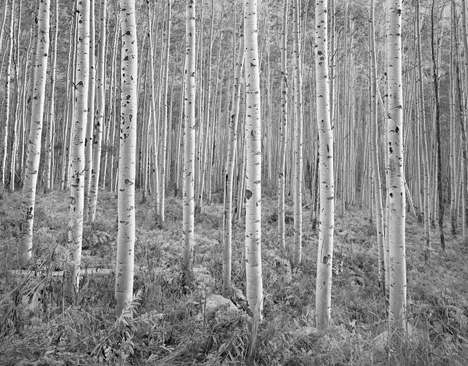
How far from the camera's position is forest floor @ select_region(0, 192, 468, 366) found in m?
2.63

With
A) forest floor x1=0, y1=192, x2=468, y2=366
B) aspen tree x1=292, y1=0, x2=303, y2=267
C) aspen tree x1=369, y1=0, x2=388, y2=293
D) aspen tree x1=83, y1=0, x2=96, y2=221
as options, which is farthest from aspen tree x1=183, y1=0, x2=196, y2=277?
aspen tree x1=369, y1=0, x2=388, y2=293

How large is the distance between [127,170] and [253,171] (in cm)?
147

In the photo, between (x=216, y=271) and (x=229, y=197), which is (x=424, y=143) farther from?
(x=216, y=271)

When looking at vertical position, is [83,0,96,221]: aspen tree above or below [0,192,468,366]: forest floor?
above

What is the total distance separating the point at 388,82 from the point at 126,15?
10.7ft

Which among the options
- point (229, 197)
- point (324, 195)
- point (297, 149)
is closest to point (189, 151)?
point (229, 197)

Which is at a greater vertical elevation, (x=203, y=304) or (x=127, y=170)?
(x=127, y=170)

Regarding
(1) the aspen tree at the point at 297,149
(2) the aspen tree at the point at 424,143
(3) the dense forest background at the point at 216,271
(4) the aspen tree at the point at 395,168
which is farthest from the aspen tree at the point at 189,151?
(2) the aspen tree at the point at 424,143

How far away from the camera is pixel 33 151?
4.85 m

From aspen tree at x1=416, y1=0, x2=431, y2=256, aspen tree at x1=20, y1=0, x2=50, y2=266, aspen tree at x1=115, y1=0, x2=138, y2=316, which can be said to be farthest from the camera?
aspen tree at x1=416, y1=0, x2=431, y2=256

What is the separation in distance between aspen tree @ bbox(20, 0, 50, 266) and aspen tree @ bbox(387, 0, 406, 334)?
4.67 m

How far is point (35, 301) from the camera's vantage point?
2.97m

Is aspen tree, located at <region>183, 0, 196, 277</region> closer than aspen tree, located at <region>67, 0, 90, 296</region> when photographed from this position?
No

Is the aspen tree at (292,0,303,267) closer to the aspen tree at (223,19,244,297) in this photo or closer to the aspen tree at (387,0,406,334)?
the aspen tree at (223,19,244,297)
